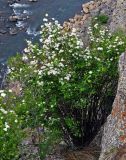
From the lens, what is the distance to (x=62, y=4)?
39.8 meters

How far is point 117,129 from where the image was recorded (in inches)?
456

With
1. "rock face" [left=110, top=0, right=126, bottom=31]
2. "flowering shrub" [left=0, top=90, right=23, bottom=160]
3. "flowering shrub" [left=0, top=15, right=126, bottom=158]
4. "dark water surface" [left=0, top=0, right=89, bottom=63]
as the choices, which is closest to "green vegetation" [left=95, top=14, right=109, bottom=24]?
"rock face" [left=110, top=0, right=126, bottom=31]

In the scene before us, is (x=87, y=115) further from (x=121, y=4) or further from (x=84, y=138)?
(x=121, y=4)

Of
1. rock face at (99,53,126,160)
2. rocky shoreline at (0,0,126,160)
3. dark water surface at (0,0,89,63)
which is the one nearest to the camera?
rock face at (99,53,126,160)

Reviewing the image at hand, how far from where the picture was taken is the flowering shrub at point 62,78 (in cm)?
1478

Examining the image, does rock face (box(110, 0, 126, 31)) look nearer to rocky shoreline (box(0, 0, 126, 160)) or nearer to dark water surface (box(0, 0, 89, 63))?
rocky shoreline (box(0, 0, 126, 160))

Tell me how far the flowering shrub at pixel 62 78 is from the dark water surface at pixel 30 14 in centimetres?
1739

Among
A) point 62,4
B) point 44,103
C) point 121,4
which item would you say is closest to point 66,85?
point 44,103

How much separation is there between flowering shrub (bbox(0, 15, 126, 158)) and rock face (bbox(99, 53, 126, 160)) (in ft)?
7.74

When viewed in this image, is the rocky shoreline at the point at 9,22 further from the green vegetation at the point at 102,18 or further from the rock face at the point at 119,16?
the rock face at the point at 119,16

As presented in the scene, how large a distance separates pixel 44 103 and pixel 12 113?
2437mm

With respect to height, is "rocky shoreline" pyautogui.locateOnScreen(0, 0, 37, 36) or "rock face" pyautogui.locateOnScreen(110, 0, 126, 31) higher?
"rocky shoreline" pyautogui.locateOnScreen(0, 0, 37, 36)

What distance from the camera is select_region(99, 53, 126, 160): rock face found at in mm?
11164

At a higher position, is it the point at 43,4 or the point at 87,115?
the point at 43,4
